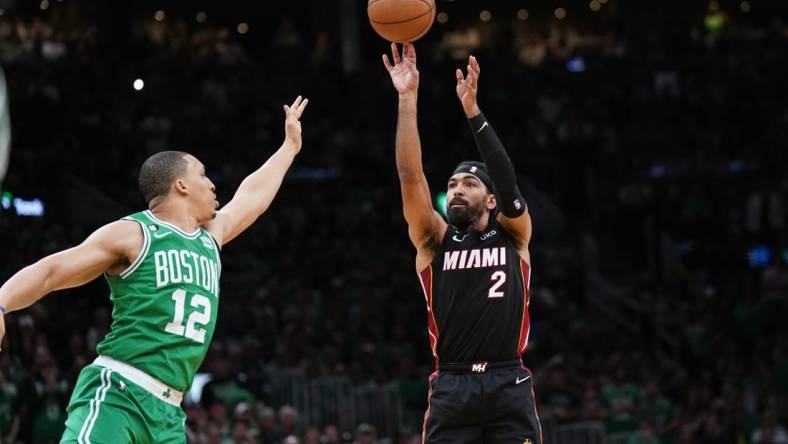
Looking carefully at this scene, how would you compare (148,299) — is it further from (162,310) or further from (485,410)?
(485,410)

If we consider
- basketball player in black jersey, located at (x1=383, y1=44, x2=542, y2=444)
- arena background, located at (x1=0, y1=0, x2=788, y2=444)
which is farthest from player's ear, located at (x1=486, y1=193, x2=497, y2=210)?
arena background, located at (x1=0, y1=0, x2=788, y2=444)

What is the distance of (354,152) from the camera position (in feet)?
81.4

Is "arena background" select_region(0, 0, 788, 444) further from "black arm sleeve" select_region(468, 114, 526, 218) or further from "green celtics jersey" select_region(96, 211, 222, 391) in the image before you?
"green celtics jersey" select_region(96, 211, 222, 391)

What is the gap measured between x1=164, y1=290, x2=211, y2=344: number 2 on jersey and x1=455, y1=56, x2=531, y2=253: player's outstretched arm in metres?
1.99

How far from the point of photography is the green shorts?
689cm

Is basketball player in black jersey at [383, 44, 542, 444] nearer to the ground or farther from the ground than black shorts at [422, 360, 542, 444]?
farther from the ground

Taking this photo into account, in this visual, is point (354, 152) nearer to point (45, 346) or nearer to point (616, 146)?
point (616, 146)

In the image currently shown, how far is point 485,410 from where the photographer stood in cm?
812

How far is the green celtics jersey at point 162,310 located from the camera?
23.4ft

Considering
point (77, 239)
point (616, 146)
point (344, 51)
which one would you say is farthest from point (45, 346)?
point (344, 51)

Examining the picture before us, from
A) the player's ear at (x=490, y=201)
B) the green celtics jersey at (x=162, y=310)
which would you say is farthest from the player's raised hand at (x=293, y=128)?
the green celtics jersey at (x=162, y=310)

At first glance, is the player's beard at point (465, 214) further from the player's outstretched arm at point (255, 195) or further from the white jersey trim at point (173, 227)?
the white jersey trim at point (173, 227)

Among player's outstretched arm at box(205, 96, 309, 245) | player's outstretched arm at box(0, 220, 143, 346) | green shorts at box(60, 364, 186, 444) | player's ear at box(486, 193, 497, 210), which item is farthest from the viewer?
player's ear at box(486, 193, 497, 210)

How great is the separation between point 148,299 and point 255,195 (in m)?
1.30
